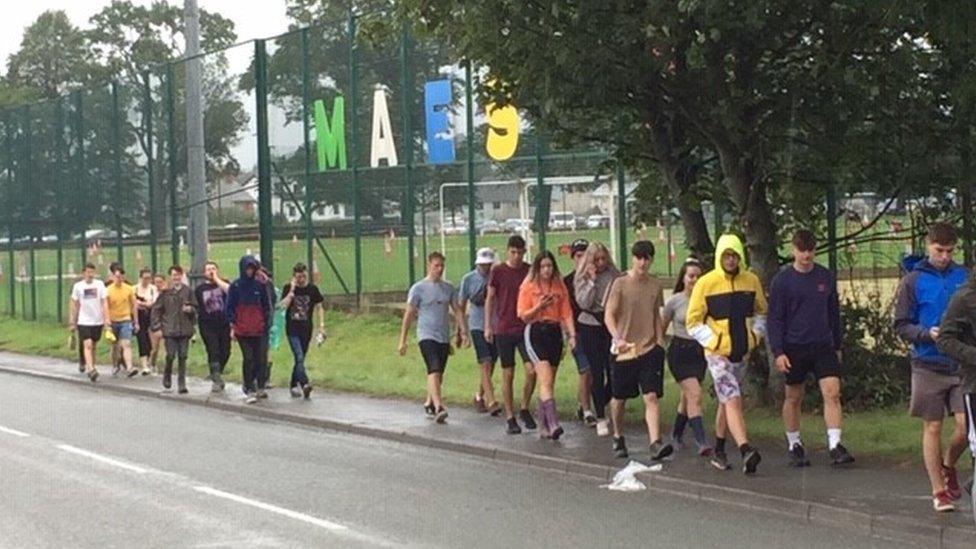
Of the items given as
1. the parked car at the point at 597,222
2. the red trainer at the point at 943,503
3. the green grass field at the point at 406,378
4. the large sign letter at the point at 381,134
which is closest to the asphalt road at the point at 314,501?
the red trainer at the point at 943,503

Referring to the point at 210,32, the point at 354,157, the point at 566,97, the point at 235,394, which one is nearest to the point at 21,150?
the point at 354,157

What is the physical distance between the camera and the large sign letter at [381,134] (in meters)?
27.0

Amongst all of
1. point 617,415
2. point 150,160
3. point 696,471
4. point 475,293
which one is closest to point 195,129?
point 475,293

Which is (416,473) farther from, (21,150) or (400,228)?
(21,150)

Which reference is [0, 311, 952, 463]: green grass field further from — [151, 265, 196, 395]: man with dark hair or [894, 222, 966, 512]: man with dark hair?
[894, 222, 966, 512]: man with dark hair

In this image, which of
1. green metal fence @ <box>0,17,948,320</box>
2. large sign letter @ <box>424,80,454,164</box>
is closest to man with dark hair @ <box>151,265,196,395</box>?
green metal fence @ <box>0,17,948,320</box>

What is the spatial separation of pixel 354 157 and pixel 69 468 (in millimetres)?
14533

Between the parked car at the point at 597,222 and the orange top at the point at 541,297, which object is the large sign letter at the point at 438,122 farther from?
the orange top at the point at 541,297

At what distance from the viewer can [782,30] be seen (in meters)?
13.9

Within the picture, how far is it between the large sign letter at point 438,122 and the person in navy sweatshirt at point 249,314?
681 cm

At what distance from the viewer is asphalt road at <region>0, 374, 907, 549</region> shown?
32.7 feet

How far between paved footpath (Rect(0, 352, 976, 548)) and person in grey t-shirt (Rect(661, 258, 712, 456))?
0.31 metres

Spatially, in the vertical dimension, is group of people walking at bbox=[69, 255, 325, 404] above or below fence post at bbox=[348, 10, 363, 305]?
below

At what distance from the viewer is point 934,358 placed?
9.99 meters
